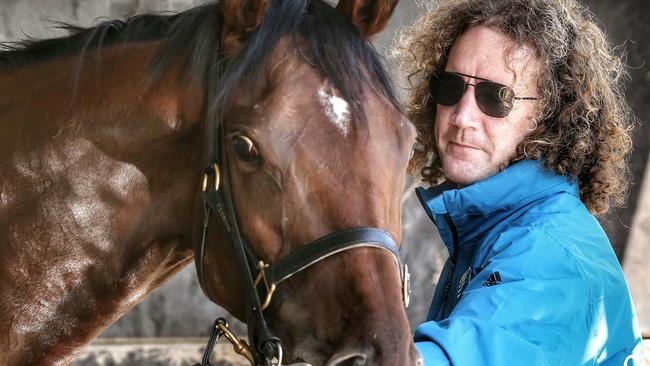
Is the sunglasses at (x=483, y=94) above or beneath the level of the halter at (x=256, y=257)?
above

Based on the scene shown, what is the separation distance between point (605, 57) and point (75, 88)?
60.1 inches

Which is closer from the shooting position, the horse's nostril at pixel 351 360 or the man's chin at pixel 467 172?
the horse's nostril at pixel 351 360

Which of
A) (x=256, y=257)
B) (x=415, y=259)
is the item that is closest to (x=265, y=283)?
(x=256, y=257)

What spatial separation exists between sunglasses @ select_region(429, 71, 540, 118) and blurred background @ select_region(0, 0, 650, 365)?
7.23 ft

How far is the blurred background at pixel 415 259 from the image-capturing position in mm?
4496

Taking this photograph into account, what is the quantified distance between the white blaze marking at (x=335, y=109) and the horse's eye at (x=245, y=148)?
17 centimetres

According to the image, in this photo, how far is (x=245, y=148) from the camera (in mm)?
1646

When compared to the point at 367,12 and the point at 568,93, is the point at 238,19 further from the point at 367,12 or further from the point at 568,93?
the point at 568,93

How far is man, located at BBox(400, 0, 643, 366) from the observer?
1.71 metres

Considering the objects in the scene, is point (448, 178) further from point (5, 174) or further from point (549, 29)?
point (5, 174)

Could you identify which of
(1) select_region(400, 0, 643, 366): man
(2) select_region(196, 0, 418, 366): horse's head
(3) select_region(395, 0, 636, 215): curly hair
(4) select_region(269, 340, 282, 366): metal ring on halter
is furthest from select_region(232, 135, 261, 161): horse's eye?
(3) select_region(395, 0, 636, 215): curly hair

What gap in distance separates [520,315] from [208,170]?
77 centimetres

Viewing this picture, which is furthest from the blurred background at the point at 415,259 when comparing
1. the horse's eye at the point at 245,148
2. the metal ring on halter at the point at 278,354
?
the metal ring on halter at the point at 278,354

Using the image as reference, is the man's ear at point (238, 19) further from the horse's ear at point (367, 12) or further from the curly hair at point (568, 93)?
the curly hair at point (568, 93)
